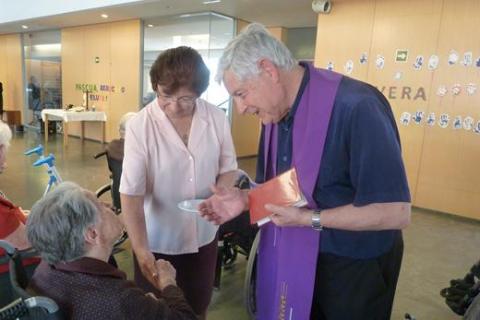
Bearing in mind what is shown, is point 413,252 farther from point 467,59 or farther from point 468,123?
point 467,59

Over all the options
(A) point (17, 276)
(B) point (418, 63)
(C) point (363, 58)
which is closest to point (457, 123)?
(B) point (418, 63)

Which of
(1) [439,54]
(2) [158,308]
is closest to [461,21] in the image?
(1) [439,54]

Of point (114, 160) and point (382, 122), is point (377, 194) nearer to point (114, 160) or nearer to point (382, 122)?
point (382, 122)

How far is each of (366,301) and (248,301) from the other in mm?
708

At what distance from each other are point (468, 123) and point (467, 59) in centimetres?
70

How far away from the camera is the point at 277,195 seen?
1.02 metres

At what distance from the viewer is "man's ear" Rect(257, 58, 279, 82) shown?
3.14ft

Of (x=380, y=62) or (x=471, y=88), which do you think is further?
(x=380, y=62)

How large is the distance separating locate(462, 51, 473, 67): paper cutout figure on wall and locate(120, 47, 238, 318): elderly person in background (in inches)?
145

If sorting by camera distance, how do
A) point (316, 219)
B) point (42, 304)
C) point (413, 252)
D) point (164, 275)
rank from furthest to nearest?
1. point (413, 252)
2. point (164, 275)
3. point (316, 219)
4. point (42, 304)

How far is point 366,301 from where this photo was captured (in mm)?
1064

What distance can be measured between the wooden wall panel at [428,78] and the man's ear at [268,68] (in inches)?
155

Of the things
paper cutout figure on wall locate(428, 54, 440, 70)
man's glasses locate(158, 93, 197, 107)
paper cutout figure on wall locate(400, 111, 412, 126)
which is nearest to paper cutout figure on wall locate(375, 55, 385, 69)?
paper cutout figure on wall locate(428, 54, 440, 70)

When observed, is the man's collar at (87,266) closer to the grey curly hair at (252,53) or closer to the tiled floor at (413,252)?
the grey curly hair at (252,53)
